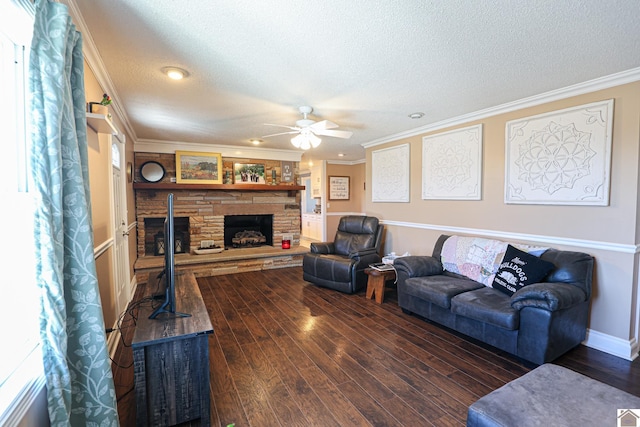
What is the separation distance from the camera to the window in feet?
3.84

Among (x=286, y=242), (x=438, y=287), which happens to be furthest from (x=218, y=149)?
(x=438, y=287)

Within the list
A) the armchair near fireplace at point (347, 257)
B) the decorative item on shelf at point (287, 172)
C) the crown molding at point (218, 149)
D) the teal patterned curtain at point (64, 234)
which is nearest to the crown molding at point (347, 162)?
the crown molding at point (218, 149)

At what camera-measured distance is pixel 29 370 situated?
1165 millimetres

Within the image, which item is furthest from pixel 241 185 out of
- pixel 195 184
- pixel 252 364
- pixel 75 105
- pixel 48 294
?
pixel 48 294

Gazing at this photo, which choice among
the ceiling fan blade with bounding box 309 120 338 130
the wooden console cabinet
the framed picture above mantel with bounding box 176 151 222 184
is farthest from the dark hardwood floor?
the framed picture above mantel with bounding box 176 151 222 184

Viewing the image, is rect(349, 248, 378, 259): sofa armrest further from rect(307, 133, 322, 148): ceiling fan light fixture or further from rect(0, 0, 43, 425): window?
rect(0, 0, 43, 425): window

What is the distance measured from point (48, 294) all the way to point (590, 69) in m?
3.74

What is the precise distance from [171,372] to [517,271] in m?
2.92

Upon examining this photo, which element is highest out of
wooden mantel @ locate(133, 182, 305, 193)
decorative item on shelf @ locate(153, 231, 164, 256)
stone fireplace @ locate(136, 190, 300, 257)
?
wooden mantel @ locate(133, 182, 305, 193)

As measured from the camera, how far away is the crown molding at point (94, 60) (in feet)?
5.35

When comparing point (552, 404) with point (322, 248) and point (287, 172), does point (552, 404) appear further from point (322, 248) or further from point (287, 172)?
point (287, 172)

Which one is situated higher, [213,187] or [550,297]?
[213,187]

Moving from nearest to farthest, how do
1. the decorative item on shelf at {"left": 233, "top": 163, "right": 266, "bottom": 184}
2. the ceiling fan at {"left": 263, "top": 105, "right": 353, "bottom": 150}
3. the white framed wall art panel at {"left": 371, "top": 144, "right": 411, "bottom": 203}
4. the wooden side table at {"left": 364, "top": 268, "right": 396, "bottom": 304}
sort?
the ceiling fan at {"left": 263, "top": 105, "right": 353, "bottom": 150} → the wooden side table at {"left": 364, "top": 268, "right": 396, "bottom": 304} → the white framed wall art panel at {"left": 371, "top": 144, "right": 411, "bottom": 203} → the decorative item on shelf at {"left": 233, "top": 163, "right": 266, "bottom": 184}

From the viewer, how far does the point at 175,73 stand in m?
2.44
